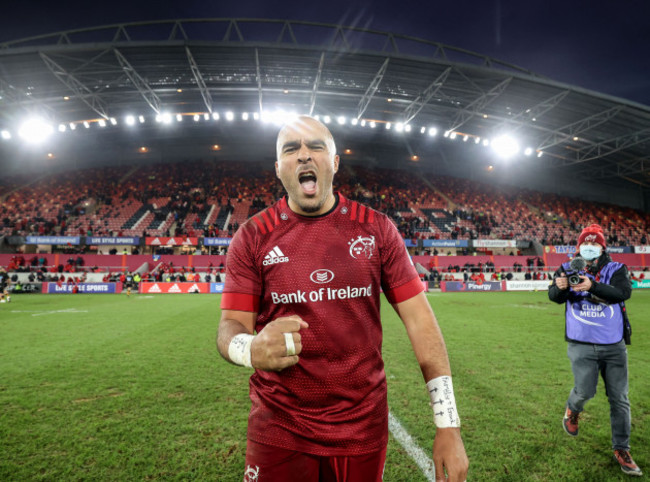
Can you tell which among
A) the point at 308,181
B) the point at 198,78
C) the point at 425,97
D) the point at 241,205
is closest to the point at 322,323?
the point at 308,181

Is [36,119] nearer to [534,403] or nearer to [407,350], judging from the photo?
[407,350]

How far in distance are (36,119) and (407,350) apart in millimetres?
34154

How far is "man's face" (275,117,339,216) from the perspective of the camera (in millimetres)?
1874

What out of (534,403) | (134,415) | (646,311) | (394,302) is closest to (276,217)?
(394,302)

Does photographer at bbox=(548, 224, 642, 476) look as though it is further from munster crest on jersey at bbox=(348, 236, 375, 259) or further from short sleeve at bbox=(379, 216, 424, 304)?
munster crest on jersey at bbox=(348, 236, 375, 259)

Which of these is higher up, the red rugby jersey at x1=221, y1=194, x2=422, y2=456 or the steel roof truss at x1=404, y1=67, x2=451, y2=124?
the steel roof truss at x1=404, y1=67, x2=451, y2=124

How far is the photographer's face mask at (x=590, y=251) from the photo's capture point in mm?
3974

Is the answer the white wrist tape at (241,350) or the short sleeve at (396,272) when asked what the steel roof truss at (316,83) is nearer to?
the short sleeve at (396,272)

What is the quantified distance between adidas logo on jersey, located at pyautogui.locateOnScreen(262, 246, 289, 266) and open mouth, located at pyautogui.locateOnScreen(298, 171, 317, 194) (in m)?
0.37

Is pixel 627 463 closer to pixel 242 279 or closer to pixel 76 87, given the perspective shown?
pixel 242 279

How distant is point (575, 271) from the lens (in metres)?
3.82

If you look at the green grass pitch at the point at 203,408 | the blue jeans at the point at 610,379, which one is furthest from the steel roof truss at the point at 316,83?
the blue jeans at the point at 610,379

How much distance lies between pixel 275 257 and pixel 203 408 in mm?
4051

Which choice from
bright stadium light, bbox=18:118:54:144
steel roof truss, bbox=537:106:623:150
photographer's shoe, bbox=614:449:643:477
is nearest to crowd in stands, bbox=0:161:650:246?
bright stadium light, bbox=18:118:54:144
